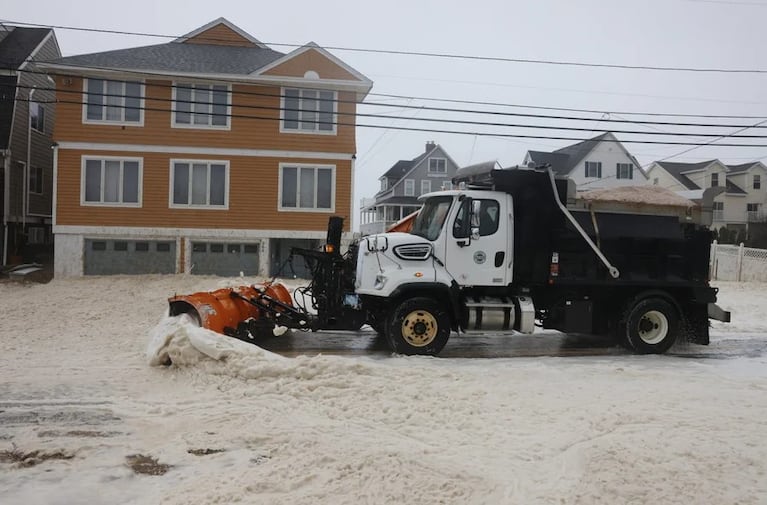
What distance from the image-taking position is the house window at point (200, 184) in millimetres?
22609

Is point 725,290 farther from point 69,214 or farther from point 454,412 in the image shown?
point 69,214

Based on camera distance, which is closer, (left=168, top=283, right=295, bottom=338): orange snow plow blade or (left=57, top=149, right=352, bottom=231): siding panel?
(left=168, top=283, right=295, bottom=338): orange snow plow blade

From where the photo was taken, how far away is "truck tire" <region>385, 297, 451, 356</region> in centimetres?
966

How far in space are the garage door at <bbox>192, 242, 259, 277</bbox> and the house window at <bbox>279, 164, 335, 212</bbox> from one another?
209cm

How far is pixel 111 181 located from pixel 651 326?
18878mm

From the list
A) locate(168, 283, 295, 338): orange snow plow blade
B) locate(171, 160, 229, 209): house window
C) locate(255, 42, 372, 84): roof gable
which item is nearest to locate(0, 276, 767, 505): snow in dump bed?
locate(168, 283, 295, 338): orange snow plow blade

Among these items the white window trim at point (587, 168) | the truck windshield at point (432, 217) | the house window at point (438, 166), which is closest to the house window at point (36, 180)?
the truck windshield at point (432, 217)

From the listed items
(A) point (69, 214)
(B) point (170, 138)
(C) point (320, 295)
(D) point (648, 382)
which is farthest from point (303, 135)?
(D) point (648, 382)

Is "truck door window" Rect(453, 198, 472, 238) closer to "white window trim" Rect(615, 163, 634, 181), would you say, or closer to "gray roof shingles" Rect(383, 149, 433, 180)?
"white window trim" Rect(615, 163, 634, 181)

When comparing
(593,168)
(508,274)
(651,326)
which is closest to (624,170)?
(593,168)

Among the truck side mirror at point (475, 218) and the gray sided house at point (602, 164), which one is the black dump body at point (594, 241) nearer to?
Answer: the truck side mirror at point (475, 218)

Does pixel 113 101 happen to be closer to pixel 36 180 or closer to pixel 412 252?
pixel 36 180

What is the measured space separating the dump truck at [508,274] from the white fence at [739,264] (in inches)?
696

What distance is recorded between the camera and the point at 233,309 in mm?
9742
